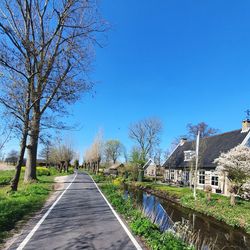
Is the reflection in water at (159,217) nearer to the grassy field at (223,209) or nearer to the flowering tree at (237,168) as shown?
the grassy field at (223,209)

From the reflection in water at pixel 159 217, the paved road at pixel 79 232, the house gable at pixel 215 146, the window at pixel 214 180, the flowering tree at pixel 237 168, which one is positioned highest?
the house gable at pixel 215 146

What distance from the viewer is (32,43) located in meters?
15.0

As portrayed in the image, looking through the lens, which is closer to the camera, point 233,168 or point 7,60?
point 7,60

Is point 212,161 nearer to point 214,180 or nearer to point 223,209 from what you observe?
point 214,180

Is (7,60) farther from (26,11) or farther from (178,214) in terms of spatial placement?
(178,214)

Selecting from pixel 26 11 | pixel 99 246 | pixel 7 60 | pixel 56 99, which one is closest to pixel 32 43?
pixel 7 60

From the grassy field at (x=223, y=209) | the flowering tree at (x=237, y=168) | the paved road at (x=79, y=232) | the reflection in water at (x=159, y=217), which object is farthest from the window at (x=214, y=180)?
the paved road at (x=79, y=232)

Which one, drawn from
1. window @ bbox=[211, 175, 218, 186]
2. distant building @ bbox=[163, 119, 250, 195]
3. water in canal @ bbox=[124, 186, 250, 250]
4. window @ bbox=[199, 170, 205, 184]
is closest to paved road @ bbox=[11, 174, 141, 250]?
water in canal @ bbox=[124, 186, 250, 250]

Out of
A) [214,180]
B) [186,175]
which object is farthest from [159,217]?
[186,175]

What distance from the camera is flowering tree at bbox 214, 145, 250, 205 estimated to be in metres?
19.1

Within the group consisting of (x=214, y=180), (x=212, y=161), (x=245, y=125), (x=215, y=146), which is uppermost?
(x=245, y=125)

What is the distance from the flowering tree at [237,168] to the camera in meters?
19.1

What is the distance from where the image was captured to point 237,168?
19.3 meters

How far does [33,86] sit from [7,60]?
2.97m
